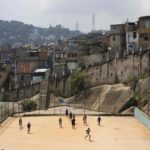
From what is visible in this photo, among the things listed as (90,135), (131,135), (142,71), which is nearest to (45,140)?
(90,135)

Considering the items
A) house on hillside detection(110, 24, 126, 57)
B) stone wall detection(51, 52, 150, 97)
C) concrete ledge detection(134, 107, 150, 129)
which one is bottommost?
concrete ledge detection(134, 107, 150, 129)

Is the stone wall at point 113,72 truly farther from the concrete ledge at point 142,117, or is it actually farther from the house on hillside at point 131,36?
the concrete ledge at point 142,117

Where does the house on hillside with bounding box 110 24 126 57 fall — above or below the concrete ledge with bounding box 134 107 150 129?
above

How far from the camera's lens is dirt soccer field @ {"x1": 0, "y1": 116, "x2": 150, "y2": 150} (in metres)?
38.8

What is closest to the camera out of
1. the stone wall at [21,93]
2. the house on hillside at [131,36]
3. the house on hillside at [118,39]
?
the stone wall at [21,93]

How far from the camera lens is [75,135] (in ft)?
143

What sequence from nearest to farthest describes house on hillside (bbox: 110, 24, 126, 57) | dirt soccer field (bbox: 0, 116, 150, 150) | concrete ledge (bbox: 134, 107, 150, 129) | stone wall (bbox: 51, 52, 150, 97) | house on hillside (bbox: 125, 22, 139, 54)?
dirt soccer field (bbox: 0, 116, 150, 150), concrete ledge (bbox: 134, 107, 150, 129), stone wall (bbox: 51, 52, 150, 97), house on hillside (bbox: 125, 22, 139, 54), house on hillside (bbox: 110, 24, 126, 57)

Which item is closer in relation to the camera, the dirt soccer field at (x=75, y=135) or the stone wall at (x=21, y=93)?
the dirt soccer field at (x=75, y=135)

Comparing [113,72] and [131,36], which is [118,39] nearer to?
[131,36]

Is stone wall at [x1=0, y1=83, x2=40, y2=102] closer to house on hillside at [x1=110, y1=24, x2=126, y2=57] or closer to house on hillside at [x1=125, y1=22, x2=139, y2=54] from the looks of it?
house on hillside at [x1=110, y1=24, x2=126, y2=57]

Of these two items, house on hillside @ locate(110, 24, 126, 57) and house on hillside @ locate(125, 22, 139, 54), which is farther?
house on hillside @ locate(110, 24, 126, 57)

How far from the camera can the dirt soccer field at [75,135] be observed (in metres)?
38.8

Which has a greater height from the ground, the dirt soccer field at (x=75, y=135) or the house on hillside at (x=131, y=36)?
the house on hillside at (x=131, y=36)

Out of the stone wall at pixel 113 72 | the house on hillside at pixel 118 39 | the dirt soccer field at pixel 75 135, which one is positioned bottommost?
the dirt soccer field at pixel 75 135
